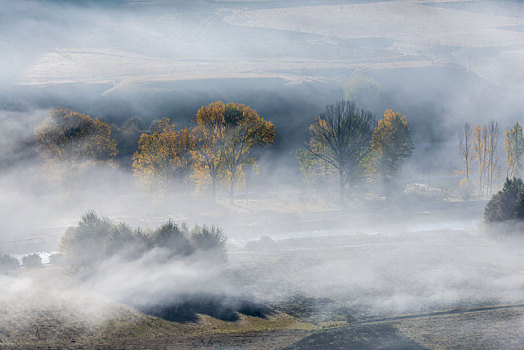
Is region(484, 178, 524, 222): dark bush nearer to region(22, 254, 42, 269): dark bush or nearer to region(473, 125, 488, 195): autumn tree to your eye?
region(473, 125, 488, 195): autumn tree

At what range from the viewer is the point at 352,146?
70.6 metres

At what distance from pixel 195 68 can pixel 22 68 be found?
58.6m

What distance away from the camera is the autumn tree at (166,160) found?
67500mm

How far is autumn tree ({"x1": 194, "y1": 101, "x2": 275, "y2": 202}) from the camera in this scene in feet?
221

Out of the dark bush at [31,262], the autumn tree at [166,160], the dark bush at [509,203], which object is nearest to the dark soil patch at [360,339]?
the dark bush at [509,203]

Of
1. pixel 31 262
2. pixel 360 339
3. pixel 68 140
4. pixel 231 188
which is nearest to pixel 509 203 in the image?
pixel 360 339

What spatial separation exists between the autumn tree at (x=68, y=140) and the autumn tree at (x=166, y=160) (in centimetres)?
762

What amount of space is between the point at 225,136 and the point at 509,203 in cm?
3497

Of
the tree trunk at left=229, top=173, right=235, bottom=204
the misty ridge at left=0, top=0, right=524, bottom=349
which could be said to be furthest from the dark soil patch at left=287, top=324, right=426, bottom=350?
the tree trunk at left=229, top=173, right=235, bottom=204

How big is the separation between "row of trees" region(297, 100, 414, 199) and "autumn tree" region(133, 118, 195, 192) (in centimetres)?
1730

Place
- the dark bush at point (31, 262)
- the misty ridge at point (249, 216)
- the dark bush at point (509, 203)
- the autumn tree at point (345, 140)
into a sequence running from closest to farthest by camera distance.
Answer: the misty ridge at point (249, 216) → the dark bush at point (31, 262) → the dark bush at point (509, 203) → the autumn tree at point (345, 140)

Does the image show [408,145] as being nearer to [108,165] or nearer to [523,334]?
[108,165]

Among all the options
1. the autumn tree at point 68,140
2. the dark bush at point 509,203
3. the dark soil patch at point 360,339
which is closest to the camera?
the dark soil patch at point 360,339

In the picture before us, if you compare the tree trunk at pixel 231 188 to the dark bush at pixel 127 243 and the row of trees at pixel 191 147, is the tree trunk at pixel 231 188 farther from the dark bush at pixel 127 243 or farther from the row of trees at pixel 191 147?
the dark bush at pixel 127 243
